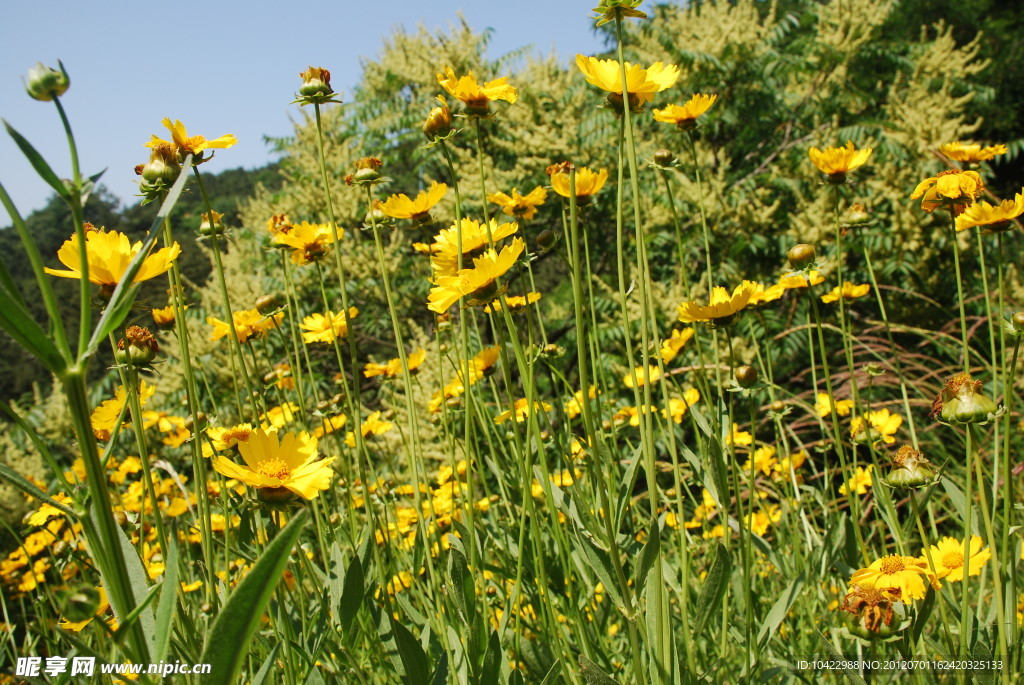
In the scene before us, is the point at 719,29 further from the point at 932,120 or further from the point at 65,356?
the point at 65,356

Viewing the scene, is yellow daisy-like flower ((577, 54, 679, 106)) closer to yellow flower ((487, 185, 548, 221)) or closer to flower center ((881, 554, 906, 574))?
yellow flower ((487, 185, 548, 221))

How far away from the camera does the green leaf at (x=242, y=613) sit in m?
0.28

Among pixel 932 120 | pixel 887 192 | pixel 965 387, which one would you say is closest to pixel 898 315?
pixel 887 192

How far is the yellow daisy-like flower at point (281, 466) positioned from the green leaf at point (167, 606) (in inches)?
5.1

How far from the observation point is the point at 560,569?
0.81 meters

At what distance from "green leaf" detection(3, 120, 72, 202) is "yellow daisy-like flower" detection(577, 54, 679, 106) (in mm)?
406

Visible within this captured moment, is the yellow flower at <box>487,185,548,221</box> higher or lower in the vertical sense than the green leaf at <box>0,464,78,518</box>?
higher

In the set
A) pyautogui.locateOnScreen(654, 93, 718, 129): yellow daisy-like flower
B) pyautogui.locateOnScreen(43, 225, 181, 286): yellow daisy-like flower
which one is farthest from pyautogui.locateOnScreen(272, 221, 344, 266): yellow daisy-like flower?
pyautogui.locateOnScreen(654, 93, 718, 129): yellow daisy-like flower

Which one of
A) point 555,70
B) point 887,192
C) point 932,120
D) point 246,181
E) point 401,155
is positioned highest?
point 246,181

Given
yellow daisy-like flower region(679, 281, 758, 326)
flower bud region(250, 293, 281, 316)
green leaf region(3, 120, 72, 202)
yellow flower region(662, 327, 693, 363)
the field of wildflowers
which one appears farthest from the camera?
yellow flower region(662, 327, 693, 363)

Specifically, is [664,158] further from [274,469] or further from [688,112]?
[274,469]

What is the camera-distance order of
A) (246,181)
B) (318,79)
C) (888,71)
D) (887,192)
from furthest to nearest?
(246,181), (888,71), (887,192), (318,79)

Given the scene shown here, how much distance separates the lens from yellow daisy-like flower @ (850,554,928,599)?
56cm

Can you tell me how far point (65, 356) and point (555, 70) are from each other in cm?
326
